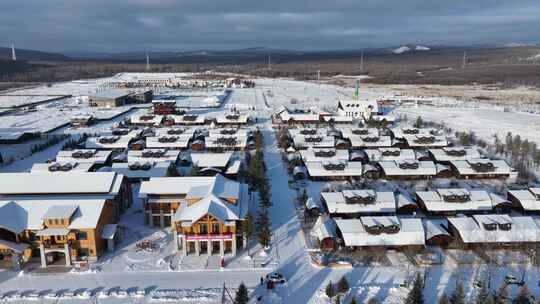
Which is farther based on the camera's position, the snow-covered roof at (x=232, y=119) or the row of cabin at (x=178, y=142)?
the snow-covered roof at (x=232, y=119)

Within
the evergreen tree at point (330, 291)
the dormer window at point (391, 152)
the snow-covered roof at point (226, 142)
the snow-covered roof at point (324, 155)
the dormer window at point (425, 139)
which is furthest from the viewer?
the dormer window at point (425, 139)

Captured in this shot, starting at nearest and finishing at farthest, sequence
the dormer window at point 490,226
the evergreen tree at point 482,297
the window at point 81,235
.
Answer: the evergreen tree at point 482,297
the window at point 81,235
the dormer window at point 490,226

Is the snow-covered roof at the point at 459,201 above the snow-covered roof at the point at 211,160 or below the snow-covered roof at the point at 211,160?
below

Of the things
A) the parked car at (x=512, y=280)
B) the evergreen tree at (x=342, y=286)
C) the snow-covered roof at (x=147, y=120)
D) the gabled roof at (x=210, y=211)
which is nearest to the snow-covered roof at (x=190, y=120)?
the snow-covered roof at (x=147, y=120)

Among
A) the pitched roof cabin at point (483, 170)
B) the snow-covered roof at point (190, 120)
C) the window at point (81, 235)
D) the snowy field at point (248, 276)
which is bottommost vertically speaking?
the snowy field at point (248, 276)

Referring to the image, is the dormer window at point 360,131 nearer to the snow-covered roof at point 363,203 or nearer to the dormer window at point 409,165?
the dormer window at point 409,165

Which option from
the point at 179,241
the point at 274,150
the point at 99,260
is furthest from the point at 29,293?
the point at 274,150

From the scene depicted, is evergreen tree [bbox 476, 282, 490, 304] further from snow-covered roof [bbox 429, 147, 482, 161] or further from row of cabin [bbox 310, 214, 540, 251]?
snow-covered roof [bbox 429, 147, 482, 161]

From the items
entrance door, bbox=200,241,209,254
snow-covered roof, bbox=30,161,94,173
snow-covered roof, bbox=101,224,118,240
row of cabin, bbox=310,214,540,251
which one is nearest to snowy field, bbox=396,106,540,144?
row of cabin, bbox=310,214,540,251
